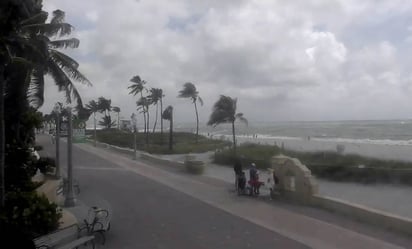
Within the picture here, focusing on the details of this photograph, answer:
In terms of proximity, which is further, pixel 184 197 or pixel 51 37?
pixel 184 197

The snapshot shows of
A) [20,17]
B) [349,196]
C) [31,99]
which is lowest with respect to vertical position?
[349,196]

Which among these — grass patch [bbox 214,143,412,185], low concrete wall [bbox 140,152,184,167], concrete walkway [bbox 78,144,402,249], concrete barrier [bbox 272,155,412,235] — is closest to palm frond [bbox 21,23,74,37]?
concrete walkway [bbox 78,144,402,249]

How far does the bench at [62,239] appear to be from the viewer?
27.4ft

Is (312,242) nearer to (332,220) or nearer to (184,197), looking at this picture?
(332,220)

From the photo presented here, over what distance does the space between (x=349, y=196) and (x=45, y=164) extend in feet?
54.2

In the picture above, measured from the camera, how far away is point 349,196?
24969 mm

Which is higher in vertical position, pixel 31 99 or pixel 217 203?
pixel 31 99

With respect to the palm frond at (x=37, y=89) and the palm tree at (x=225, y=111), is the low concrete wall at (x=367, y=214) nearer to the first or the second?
the palm frond at (x=37, y=89)

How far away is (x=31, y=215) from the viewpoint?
9898 millimetres

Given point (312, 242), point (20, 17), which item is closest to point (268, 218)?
point (312, 242)

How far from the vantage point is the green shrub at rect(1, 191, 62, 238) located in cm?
970

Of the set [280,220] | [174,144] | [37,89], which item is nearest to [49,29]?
[37,89]

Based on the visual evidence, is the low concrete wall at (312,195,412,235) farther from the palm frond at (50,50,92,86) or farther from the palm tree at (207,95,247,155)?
the palm tree at (207,95,247,155)

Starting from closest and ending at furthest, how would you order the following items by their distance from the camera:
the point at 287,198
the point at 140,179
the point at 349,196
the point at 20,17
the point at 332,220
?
the point at 20,17 → the point at 332,220 → the point at 287,198 → the point at 140,179 → the point at 349,196
